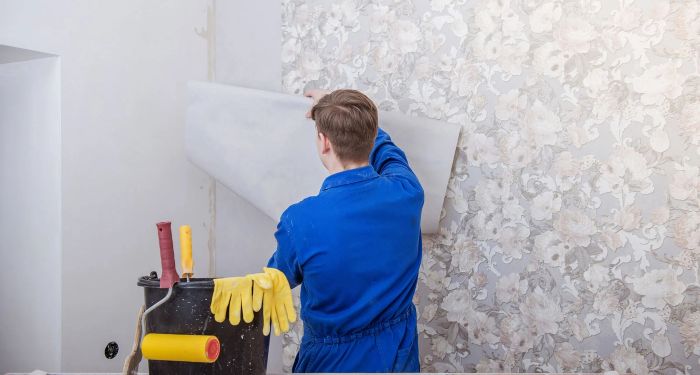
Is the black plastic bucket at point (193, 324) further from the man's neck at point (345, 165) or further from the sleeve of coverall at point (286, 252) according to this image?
the man's neck at point (345, 165)

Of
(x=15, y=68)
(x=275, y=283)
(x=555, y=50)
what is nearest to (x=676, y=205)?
(x=555, y=50)

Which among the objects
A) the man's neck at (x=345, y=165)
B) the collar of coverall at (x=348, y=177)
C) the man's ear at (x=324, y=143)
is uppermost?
the man's ear at (x=324, y=143)

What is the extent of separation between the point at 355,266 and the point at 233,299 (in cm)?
46

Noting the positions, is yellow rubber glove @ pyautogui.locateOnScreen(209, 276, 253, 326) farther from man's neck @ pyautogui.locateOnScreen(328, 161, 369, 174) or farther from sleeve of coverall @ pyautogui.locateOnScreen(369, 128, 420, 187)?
sleeve of coverall @ pyautogui.locateOnScreen(369, 128, 420, 187)

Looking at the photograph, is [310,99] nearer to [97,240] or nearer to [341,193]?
[341,193]

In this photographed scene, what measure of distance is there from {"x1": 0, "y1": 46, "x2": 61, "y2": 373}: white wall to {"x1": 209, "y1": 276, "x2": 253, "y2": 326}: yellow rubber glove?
3.06 ft

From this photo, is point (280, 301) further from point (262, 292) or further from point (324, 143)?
point (324, 143)

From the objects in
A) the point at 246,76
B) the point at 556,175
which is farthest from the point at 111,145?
the point at 556,175

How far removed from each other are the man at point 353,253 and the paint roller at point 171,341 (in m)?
0.44

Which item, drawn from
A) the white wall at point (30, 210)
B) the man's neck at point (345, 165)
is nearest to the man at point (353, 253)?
the man's neck at point (345, 165)

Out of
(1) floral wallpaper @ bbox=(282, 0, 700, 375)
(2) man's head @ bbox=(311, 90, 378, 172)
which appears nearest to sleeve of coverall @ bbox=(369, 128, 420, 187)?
(2) man's head @ bbox=(311, 90, 378, 172)

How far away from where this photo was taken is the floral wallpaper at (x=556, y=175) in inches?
80.5

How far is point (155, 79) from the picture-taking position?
2229 millimetres

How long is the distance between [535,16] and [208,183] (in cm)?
131
